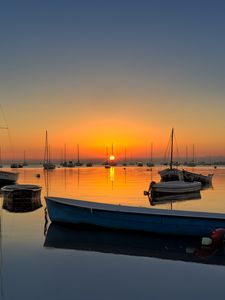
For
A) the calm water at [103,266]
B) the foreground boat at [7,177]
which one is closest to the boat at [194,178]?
the foreground boat at [7,177]

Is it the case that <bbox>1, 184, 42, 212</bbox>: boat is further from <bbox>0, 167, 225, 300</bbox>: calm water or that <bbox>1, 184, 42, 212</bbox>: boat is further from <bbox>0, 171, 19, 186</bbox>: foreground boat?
<bbox>0, 171, 19, 186</bbox>: foreground boat

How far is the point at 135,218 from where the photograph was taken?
19750 millimetres

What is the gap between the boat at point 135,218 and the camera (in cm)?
1880

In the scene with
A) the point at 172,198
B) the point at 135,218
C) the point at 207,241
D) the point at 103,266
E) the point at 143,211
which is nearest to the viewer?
the point at 103,266

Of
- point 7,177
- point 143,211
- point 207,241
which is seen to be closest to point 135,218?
point 143,211

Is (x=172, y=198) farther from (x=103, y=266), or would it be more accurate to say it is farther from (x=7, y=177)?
(x=103, y=266)

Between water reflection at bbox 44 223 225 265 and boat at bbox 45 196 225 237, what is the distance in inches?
16.4

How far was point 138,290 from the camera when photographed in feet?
37.4

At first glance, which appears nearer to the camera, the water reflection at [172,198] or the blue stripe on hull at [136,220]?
the blue stripe on hull at [136,220]

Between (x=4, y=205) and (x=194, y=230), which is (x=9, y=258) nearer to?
(x=194, y=230)

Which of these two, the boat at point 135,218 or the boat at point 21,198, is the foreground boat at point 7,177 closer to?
the boat at point 21,198

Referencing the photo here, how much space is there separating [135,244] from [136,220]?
1941 mm

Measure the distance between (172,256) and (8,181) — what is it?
3801 centimetres

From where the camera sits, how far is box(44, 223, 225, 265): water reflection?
15.9 meters
